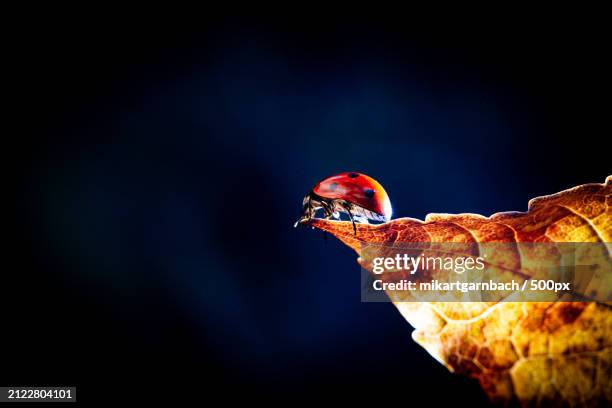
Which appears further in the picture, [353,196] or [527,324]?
[353,196]

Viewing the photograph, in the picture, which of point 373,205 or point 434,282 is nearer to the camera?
point 434,282

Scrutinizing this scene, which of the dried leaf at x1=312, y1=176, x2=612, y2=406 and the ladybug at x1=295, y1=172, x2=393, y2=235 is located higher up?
the ladybug at x1=295, y1=172, x2=393, y2=235

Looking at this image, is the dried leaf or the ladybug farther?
the ladybug

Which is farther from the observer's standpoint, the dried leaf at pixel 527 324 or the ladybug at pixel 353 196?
the ladybug at pixel 353 196

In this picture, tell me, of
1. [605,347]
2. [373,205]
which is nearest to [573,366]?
[605,347]

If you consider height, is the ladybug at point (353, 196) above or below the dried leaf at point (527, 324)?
above

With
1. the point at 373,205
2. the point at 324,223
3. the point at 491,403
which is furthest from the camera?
the point at 373,205

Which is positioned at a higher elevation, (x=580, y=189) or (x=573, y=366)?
(x=580, y=189)

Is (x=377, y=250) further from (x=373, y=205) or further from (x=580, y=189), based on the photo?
(x=373, y=205)
